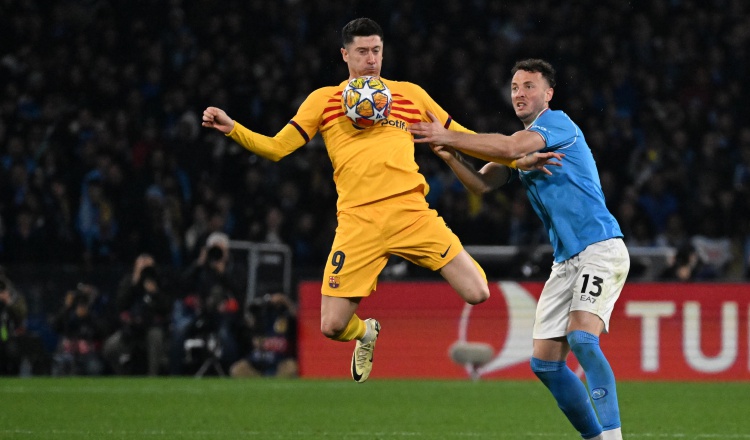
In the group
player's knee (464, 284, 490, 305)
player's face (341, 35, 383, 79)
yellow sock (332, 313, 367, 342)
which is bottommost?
yellow sock (332, 313, 367, 342)

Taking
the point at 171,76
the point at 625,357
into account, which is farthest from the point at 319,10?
the point at 625,357

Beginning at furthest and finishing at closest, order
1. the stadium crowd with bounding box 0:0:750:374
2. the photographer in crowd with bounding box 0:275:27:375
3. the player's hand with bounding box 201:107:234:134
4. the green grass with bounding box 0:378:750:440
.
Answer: the stadium crowd with bounding box 0:0:750:374 < the photographer in crowd with bounding box 0:275:27:375 < the green grass with bounding box 0:378:750:440 < the player's hand with bounding box 201:107:234:134

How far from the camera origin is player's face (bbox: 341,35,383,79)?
23.3 feet

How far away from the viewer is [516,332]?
41.7 ft

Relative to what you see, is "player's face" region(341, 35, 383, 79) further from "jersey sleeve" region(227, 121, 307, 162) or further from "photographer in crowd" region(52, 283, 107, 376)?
"photographer in crowd" region(52, 283, 107, 376)

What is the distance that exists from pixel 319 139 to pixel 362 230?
29.9 ft

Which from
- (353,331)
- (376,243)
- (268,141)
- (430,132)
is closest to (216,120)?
(268,141)

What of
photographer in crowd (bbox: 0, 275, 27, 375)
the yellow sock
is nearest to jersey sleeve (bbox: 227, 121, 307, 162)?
the yellow sock

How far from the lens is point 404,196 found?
23.5ft

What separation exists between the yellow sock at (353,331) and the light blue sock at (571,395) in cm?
143

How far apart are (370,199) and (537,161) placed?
1.36m

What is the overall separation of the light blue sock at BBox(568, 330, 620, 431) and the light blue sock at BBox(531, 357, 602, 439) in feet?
0.35

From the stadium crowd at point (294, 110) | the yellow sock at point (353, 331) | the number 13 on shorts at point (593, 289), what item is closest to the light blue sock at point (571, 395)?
the number 13 on shorts at point (593, 289)

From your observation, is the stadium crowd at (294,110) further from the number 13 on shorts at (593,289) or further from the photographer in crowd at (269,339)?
the number 13 on shorts at (593,289)
